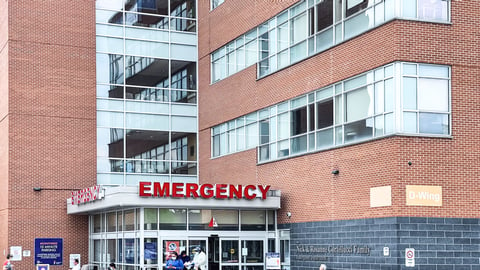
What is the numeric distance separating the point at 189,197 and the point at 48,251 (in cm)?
968

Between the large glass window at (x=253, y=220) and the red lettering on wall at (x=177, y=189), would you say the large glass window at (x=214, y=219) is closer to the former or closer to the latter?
the large glass window at (x=253, y=220)

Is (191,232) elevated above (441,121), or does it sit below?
below

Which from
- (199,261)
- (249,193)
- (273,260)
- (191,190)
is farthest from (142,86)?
(273,260)

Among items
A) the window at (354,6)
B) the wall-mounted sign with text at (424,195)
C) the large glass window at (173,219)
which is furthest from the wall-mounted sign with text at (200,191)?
the wall-mounted sign with text at (424,195)

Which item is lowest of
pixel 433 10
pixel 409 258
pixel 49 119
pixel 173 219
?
pixel 409 258

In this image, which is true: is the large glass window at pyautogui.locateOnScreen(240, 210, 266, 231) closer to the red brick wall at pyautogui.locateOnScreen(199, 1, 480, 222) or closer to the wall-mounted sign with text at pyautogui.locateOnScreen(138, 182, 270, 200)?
the wall-mounted sign with text at pyautogui.locateOnScreen(138, 182, 270, 200)

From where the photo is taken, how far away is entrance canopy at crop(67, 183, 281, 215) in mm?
28578

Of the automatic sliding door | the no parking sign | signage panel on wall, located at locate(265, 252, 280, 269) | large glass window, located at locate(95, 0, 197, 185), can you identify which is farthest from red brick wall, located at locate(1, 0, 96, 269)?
the no parking sign

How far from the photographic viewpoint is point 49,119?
120 feet

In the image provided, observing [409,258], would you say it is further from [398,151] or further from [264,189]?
[264,189]

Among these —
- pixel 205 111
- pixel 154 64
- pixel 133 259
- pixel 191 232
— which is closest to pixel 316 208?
pixel 191 232

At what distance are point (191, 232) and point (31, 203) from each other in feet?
31.5

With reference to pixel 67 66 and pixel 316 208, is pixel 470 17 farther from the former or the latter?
pixel 67 66

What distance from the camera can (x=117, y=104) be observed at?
38156mm
